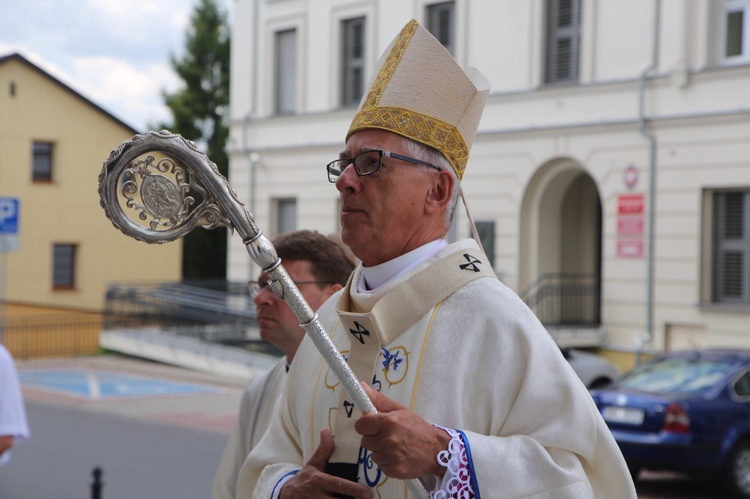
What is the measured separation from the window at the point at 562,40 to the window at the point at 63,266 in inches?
767

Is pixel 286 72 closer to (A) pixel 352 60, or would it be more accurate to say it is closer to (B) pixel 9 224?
(A) pixel 352 60

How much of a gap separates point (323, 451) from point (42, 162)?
33312 mm

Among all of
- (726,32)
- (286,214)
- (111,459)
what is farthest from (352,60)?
(111,459)

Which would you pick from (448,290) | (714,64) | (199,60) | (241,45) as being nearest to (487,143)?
(714,64)

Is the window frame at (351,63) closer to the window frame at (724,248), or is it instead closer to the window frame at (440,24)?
the window frame at (440,24)

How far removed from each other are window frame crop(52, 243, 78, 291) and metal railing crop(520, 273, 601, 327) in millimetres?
18302

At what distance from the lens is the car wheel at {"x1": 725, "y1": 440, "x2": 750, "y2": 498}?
10882 mm

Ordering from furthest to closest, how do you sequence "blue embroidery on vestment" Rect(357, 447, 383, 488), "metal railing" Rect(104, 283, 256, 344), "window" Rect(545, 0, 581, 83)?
"metal railing" Rect(104, 283, 256, 344), "window" Rect(545, 0, 581, 83), "blue embroidery on vestment" Rect(357, 447, 383, 488)

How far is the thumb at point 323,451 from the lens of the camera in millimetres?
2697

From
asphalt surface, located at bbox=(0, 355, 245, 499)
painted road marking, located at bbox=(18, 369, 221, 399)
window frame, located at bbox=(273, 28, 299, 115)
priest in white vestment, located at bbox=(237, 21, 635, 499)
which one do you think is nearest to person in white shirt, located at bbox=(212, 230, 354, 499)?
priest in white vestment, located at bbox=(237, 21, 635, 499)

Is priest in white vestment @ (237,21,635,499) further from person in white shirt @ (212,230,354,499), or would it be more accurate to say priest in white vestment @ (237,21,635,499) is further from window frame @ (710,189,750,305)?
window frame @ (710,189,750,305)

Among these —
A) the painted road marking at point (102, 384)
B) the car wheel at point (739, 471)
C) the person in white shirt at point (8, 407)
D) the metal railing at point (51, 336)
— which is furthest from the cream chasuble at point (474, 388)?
the metal railing at point (51, 336)

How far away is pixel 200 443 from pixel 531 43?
10816mm

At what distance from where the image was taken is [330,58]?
2528cm
